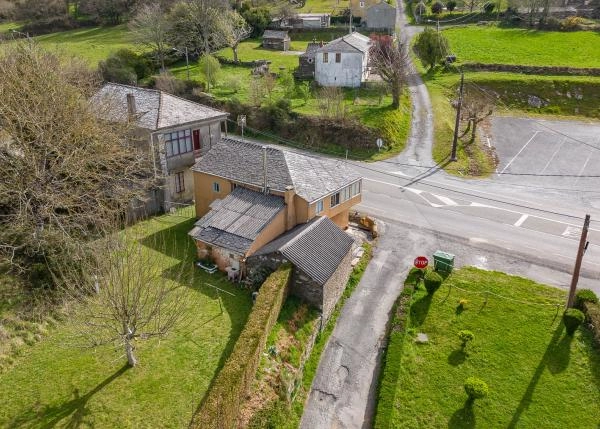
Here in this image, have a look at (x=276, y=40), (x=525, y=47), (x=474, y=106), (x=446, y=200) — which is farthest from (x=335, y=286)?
(x=525, y=47)

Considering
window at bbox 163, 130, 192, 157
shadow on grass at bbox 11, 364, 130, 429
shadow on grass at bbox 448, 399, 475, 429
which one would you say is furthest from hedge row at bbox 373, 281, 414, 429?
window at bbox 163, 130, 192, 157

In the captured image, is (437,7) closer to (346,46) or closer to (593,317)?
(346,46)

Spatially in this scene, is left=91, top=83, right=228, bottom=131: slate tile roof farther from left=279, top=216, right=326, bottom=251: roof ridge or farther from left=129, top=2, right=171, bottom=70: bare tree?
left=129, top=2, right=171, bottom=70: bare tree

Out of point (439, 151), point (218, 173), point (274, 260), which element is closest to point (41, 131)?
point (218, 173)

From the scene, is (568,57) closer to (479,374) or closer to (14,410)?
(479,374)

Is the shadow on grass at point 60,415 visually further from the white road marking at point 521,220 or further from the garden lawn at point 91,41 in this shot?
the garden lawn at point 91,41

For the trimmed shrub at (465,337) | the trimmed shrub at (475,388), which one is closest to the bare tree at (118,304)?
the trimmed shrub at (475,388)
